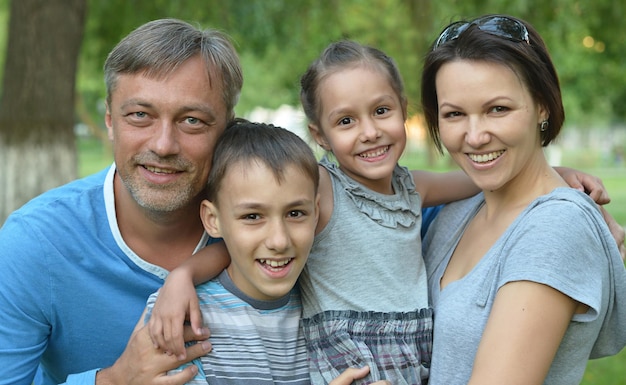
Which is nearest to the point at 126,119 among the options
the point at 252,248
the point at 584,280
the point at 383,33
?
the point at 252,248

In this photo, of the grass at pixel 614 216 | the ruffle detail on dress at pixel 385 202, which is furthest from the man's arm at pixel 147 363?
the grass at pixel 614 216

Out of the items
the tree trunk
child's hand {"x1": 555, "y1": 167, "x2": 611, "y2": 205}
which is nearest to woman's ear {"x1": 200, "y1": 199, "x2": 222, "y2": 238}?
child's hand {"x1": 555, "y1": 167, "x2": 611, "y2": 205}

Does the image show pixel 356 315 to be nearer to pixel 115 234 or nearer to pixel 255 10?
pixel 115 234

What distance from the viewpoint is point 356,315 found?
3014 millimetres

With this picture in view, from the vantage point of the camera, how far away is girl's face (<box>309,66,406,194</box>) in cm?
323

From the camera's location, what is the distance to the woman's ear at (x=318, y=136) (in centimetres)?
341

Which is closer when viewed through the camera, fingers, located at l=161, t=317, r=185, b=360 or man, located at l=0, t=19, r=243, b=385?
fingers, located at l=161, t=317, r=185, b=360

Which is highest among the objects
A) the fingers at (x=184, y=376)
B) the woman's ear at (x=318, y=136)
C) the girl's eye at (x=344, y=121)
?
the girl's eye at (x=344, y=121)

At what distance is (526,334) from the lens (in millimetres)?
2473

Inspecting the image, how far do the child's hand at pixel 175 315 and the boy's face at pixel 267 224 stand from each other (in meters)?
0.23

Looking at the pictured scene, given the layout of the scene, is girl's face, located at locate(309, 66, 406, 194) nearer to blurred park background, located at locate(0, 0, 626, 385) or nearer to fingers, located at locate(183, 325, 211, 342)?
blurred park background, located at locate(0, 0, 626, 385)

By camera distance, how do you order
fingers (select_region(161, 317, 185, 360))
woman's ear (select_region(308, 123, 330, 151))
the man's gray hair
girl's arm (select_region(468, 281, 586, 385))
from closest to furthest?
girl's arm (select_region(468, 281, 586, 385)) < fingers (select_region(161, 317, 185, 360)) < the man's gray hair < woman's ear (select_region(308, 123, 330, 151))

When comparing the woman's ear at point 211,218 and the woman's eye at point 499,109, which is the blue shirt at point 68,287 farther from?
the woman's eye at point 499,109

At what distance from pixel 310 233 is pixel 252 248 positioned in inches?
8.9
